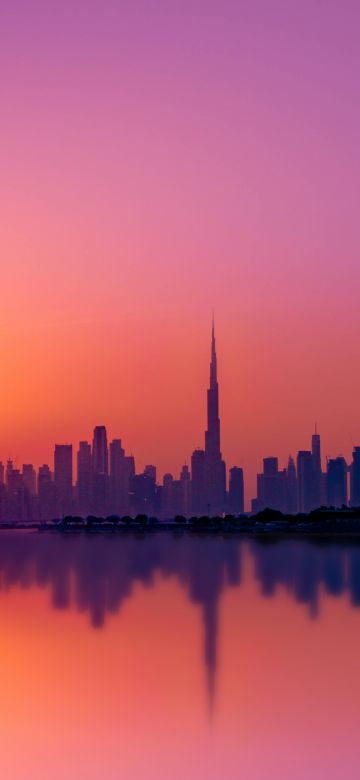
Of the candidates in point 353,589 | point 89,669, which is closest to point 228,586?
point 353,589

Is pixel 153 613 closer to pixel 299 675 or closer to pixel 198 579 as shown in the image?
pixel 299 675

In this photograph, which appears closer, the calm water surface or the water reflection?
the calm water surface

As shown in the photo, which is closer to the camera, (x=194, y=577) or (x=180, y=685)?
(x=180, y=685)

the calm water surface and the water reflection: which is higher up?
the water reflection

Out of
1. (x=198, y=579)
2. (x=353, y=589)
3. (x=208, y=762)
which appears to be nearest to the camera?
(x=208, y=762)

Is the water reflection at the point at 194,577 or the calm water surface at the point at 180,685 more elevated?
the water reflection at the point at 194,577

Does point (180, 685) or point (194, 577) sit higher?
point (194, 577)

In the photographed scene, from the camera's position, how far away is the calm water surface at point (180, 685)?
2038cm

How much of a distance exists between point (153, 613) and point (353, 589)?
15808 millimetres

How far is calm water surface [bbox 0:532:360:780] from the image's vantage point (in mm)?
20375

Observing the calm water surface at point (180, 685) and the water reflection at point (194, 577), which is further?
the water reflection at point (194, 577)

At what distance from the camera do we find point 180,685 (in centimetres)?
2744

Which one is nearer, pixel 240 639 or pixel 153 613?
pixel 240 639

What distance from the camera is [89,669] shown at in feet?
99.5
